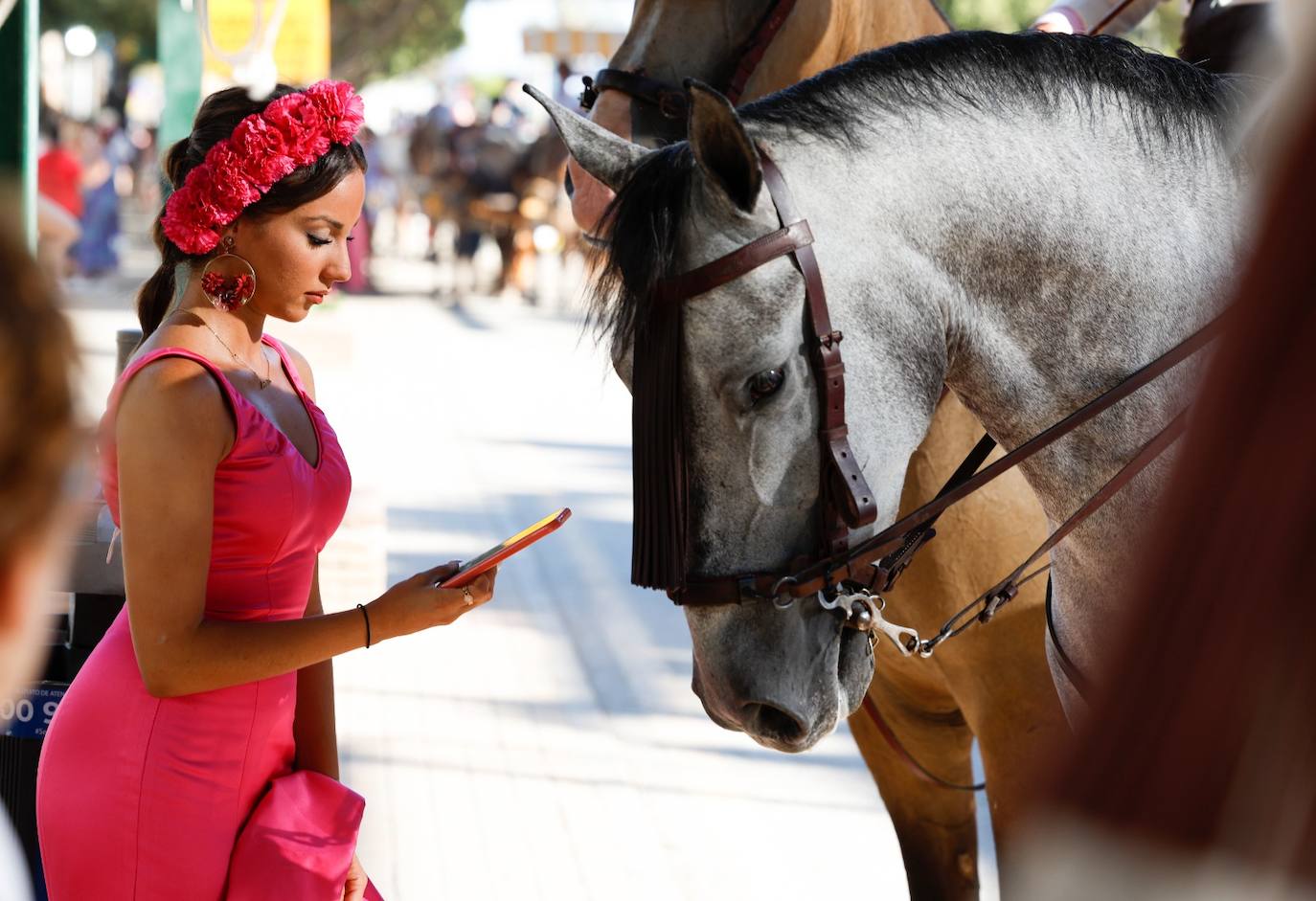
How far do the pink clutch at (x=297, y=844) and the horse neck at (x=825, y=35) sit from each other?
1828mm

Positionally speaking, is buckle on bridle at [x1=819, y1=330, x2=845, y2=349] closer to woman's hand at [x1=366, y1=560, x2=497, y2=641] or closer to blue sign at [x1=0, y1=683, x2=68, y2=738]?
woman's hand at [x1=366, y1=560, x2=497, y2=641]

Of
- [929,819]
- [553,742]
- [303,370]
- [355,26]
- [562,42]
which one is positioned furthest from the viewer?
[355,26]

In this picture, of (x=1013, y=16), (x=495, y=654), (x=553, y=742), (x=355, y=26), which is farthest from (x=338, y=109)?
(x=355, y=26)

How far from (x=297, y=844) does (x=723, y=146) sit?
4.24 feet

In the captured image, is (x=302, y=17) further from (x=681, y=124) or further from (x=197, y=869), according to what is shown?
(x=197, y=869)

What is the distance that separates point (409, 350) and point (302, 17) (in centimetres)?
951

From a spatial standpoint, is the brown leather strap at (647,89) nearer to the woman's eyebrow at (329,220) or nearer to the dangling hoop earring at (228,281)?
the woman's eyebrow at (329,220)

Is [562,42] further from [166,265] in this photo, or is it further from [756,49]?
[166,265]

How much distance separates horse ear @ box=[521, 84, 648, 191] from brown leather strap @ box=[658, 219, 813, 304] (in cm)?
23

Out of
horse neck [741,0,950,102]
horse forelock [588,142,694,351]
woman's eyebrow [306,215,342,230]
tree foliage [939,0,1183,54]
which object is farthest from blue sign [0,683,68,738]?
tree foliage [939,0,1183,54]

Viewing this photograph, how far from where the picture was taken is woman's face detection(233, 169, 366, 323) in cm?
245

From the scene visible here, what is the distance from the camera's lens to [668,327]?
209 centimetres

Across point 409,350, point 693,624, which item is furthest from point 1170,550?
point 409,350

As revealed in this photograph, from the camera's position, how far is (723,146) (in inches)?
80.6
